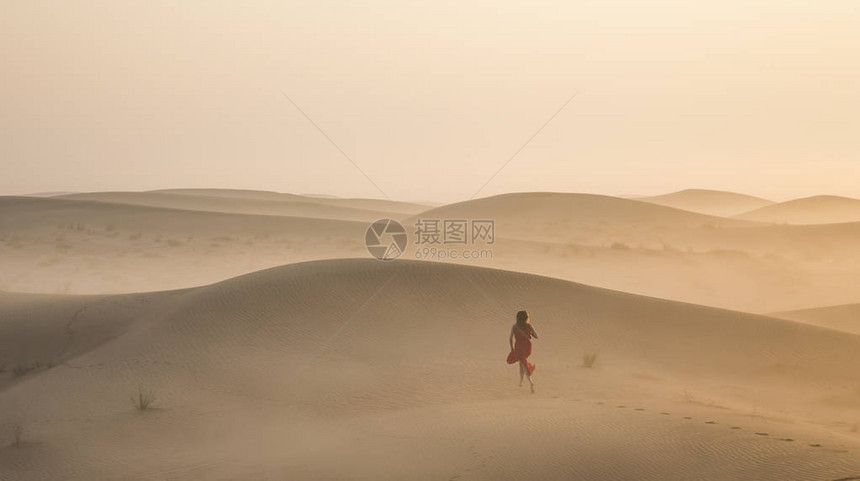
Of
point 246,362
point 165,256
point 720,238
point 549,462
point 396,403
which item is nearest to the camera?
point 549,462

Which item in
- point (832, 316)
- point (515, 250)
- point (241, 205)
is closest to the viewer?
point (832, 316)

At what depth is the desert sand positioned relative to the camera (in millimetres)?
7223

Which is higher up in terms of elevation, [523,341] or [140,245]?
[140,245]

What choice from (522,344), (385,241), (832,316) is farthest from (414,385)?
(385,241)

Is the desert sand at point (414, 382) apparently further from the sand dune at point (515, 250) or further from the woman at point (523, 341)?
the sand dune at point (515, 250)

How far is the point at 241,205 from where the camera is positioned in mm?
76312

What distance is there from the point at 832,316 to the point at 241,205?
6458cm

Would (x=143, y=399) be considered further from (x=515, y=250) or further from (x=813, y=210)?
(x=813, y=210)

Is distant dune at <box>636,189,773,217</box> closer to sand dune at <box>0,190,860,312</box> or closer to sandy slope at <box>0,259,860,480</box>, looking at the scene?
sand dune at <box>0,190,860,312</box>

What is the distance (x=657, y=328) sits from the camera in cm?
1527

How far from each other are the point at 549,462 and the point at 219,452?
372cm

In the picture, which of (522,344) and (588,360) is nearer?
(522,344)

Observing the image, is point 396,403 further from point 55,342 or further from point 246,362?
point 55,342

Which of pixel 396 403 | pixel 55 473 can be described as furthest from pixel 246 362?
pixel 55 473
